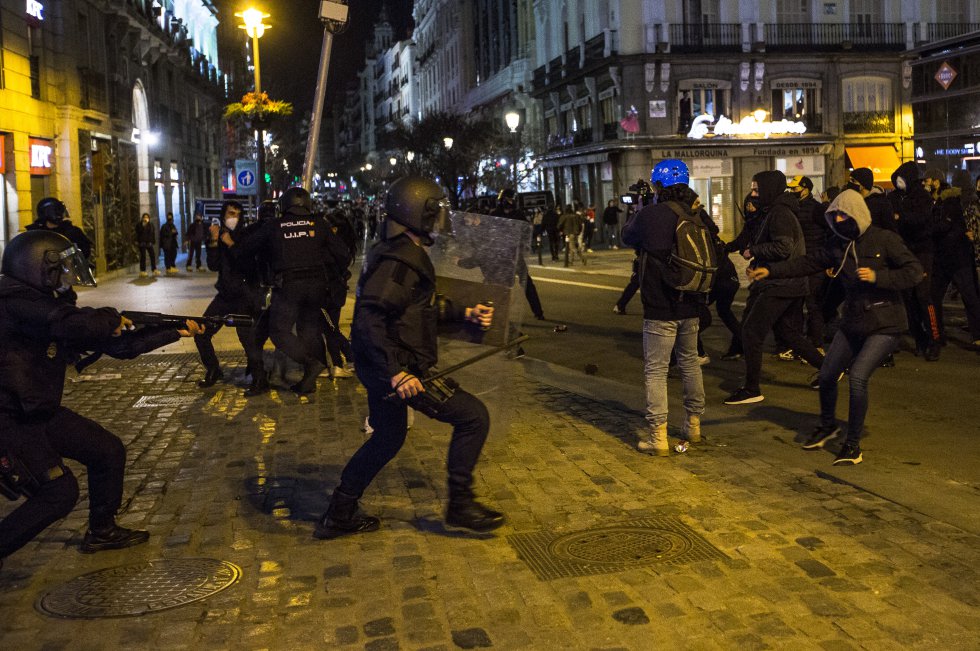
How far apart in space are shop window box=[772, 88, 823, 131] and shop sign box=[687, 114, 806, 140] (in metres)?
1.03

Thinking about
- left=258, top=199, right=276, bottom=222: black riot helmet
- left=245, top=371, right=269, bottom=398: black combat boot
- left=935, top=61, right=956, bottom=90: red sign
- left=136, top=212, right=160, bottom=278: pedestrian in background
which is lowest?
left=245, top=371, right=269, bottom=398: black combat boot

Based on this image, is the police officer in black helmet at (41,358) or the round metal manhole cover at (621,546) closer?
the police officer in black helmet at (41,358)

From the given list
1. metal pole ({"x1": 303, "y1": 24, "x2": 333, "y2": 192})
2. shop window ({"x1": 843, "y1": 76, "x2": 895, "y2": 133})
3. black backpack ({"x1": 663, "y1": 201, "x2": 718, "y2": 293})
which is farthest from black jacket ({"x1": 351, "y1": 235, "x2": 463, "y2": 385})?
shop window ({"x1": 843, "y1": 76, "x2": 895, "y2": 133})

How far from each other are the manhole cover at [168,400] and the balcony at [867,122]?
39.3 meters

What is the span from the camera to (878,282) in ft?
21.6

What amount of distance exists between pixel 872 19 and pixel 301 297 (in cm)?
4117

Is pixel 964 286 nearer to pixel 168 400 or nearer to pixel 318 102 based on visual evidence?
pixel 318 102

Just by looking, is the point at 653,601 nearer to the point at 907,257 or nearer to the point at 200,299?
the point at 907,257

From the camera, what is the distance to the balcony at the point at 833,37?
43938 mm

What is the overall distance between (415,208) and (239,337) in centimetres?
574

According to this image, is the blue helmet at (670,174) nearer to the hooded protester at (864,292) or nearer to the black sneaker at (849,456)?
the hooded protester at (864,292)

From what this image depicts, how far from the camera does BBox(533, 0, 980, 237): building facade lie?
43.1 metres

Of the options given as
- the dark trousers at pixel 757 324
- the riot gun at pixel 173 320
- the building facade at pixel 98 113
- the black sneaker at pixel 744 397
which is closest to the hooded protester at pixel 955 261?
the dark trousers at pixel 757 324

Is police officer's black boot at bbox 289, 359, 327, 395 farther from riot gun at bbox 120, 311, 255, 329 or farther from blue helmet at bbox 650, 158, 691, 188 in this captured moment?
riot gun at bbox 120, 311, 255, 329
